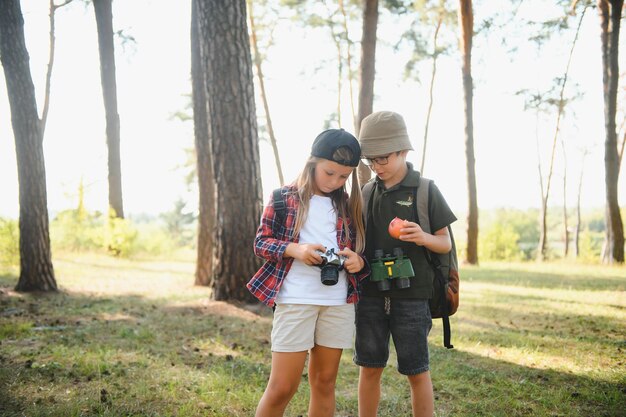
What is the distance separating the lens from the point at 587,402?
11.6 ft

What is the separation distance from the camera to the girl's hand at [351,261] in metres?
2.51

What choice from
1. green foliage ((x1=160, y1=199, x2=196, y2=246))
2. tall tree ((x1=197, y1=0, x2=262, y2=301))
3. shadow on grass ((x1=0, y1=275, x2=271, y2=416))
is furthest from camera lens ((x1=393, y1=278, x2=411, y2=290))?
green foliage ((x1=160, y1=199, x2=196, y2=246))

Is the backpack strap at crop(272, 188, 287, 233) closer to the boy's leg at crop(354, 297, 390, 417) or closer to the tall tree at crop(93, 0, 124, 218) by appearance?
the boy's leg at crop(354, 297, 390, 417)

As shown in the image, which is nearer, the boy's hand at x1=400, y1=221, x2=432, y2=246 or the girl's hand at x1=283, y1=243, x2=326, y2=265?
the girl's hand at x1=283, y1=243, x2=326, y2=265

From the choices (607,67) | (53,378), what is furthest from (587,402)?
(607,67)

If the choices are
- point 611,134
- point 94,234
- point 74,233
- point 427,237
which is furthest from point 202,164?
point 611,134

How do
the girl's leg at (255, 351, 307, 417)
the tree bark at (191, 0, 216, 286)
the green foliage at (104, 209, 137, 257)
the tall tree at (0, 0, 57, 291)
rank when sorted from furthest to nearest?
1. the green foliage at (104, 209, 137, 257)
2. the tree bark at (191, 0, 216, 286)
3. the tall tree at (0, 0, 57, 291)
4. the girl's leg at (255, 351, 307, 417)

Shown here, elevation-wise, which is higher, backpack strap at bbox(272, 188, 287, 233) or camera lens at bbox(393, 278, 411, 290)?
backpack strap at bbox(272, 188, 287, 233)

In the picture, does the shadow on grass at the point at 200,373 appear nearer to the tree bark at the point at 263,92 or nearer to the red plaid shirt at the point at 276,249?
the red plaid shirt at the point at 276,249

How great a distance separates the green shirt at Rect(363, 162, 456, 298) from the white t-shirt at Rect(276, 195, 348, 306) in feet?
0.91

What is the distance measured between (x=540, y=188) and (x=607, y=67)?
15369 mm

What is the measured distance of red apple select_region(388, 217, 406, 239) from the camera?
8.24ft

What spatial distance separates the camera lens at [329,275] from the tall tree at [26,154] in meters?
6.68

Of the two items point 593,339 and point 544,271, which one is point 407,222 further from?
point 544,271
